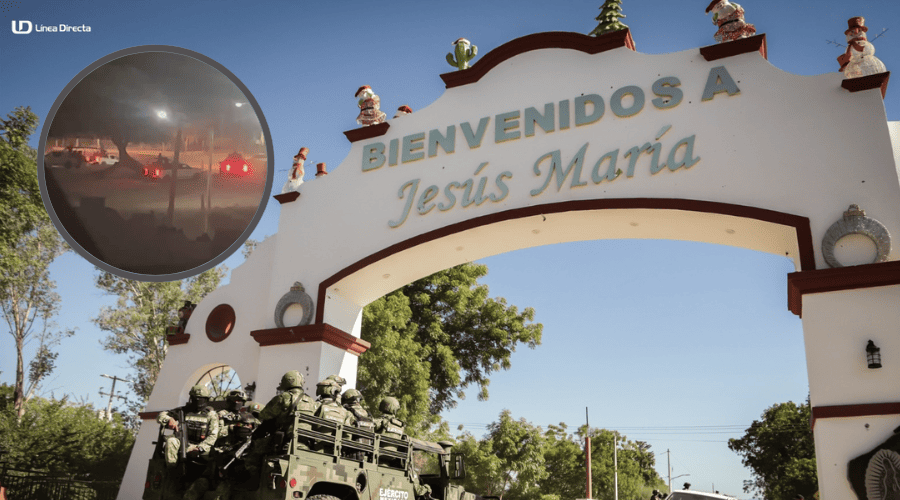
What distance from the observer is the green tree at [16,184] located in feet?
54.6

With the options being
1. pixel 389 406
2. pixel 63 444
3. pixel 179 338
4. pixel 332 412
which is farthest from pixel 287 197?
pixel 63 444

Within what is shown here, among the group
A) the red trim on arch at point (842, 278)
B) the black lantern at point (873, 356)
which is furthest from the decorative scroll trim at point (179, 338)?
the black lantern at point (873, 356)

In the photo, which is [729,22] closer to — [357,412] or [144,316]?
[357,412]

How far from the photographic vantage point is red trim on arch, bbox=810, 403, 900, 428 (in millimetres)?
8805

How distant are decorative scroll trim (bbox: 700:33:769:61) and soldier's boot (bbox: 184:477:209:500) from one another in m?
9.29

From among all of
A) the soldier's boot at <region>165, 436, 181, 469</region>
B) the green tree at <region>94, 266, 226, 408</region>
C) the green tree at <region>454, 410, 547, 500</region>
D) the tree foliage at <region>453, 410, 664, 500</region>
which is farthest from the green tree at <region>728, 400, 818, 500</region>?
the soldier's boot at <region>165, 436, 181, 469</region>

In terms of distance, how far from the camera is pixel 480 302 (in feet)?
79.2

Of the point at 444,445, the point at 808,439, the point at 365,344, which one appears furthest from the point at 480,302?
the point at 808,439

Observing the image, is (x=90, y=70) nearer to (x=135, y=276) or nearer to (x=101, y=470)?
(x=135, y=276)

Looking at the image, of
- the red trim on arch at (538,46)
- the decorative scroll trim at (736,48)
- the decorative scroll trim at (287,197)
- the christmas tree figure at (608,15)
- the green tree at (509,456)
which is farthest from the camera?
the green tree at (509,456)

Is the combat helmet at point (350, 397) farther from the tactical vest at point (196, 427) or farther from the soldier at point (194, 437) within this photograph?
the tactical vest at point (196, 427)

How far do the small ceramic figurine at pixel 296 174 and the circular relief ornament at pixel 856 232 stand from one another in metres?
9.37

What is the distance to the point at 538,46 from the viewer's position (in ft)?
42.1

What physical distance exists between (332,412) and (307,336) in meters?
5.01
